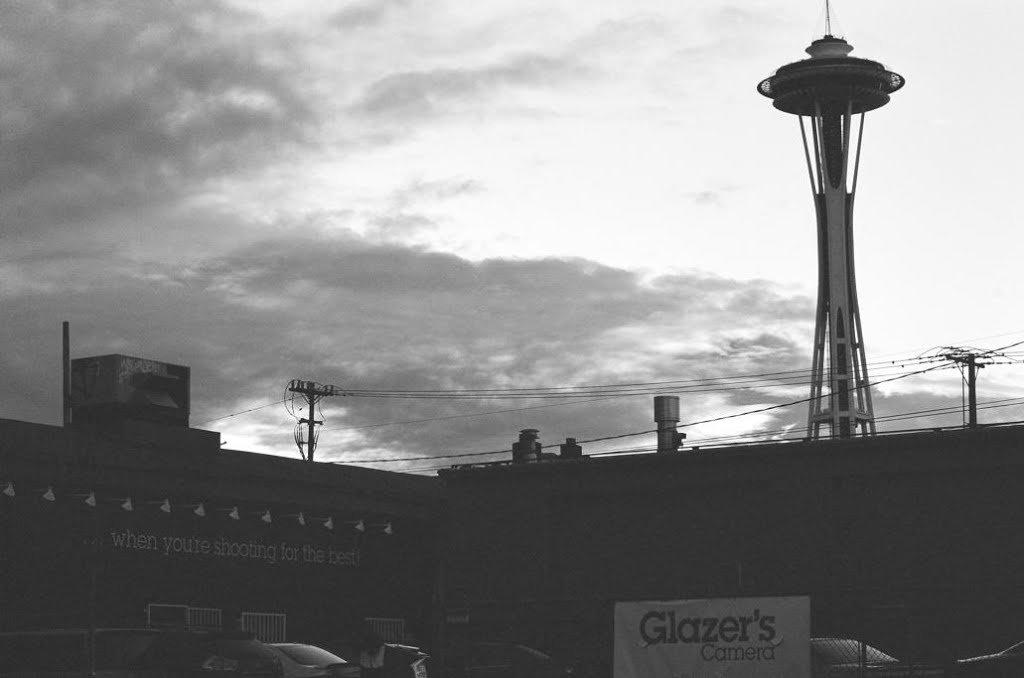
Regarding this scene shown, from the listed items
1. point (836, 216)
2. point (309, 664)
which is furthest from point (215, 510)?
point (836, 216)

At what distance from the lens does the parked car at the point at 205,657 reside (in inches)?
749

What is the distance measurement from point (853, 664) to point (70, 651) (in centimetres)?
1067

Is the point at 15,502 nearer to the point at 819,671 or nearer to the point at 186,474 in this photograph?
the point at 186,474

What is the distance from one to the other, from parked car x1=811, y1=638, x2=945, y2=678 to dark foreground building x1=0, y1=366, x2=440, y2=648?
14.3 m

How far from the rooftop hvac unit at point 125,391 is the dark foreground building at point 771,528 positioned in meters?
9.42

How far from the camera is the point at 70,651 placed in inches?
753

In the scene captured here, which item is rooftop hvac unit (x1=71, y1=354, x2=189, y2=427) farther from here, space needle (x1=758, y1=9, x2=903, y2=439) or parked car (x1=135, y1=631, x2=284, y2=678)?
space needle (x1=758, y1=9, x2=903, y2=439)

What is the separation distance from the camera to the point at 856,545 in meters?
43.2

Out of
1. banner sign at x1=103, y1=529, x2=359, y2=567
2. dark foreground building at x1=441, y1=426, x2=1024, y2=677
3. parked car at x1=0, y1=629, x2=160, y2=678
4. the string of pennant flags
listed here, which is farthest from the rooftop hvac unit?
parked car at x1=0, y1=629, x2=160, y2=678

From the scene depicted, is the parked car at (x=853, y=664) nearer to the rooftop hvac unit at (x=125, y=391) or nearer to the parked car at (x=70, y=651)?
the parked car at (x=70, y=651)

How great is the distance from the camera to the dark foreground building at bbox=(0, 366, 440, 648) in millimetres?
31859

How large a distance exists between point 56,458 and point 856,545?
23258 millimetres

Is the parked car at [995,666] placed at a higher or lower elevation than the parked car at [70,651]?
lower

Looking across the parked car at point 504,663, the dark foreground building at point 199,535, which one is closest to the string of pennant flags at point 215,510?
the dark foreground building at point 199,535
